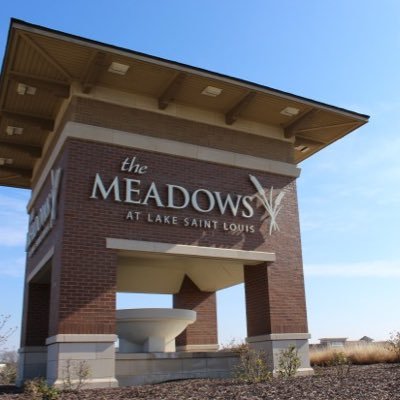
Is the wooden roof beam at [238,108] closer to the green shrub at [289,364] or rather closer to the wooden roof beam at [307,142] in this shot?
the wooden roof beam at [307,142]

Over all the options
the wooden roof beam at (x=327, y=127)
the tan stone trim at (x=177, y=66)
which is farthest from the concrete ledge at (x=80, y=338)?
the wooden roof beam at (x=327, y=127)

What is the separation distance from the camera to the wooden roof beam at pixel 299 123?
609 inches

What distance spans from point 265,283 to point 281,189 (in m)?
2.95

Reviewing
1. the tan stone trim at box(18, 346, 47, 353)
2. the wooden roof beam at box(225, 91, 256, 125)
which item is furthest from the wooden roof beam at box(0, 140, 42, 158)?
the wooden roof beam at box(225, 91, 256, 125)

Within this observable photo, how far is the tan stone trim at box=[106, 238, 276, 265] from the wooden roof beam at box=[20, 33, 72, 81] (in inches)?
168

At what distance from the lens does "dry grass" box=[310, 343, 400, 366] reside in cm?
1659

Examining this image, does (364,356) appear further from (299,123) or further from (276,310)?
(299,123)

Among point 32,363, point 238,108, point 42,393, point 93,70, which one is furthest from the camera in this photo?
point 32,363

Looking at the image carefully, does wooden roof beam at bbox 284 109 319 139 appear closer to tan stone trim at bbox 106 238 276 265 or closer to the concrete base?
tan stone trim at bbox 106 238 276 265

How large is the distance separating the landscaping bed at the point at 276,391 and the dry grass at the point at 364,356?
571 centimetres

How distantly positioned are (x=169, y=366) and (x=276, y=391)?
14.9 feet

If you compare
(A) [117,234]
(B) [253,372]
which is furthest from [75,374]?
(B) [253,372]

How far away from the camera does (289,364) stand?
1286 cm

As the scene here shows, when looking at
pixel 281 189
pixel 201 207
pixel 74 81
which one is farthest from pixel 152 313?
pixel 74 81
